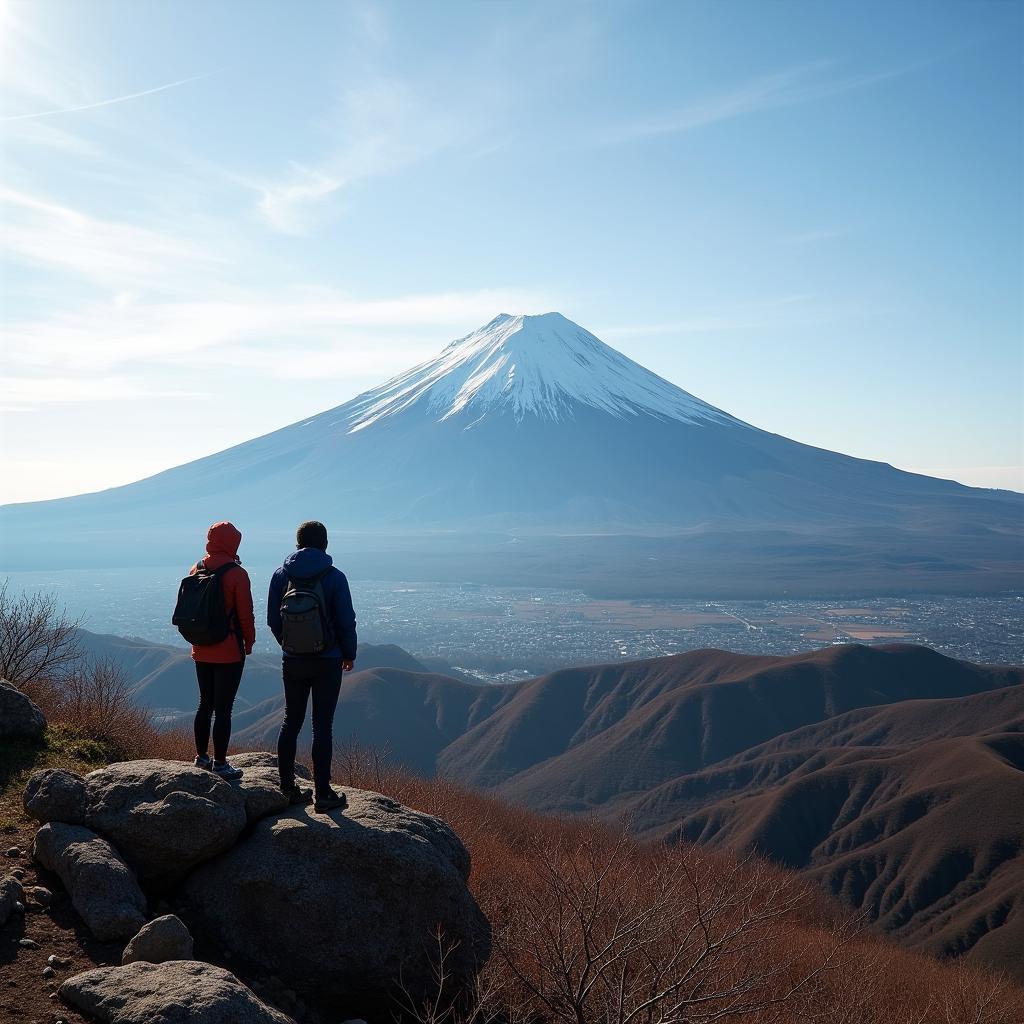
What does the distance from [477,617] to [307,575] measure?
152 meters

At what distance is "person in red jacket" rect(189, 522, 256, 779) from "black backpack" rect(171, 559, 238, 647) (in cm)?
5

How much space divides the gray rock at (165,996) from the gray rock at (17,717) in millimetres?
3600

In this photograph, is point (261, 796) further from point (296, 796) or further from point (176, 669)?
point (176, 669)

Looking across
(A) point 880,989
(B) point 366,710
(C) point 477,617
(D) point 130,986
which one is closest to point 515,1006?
(D) point 130,986

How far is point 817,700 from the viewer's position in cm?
7619

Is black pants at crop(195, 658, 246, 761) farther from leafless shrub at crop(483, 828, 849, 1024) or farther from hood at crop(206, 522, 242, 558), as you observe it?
leafless shrub at crop(483, 828, 849, 1024)

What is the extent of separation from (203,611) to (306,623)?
0.84m

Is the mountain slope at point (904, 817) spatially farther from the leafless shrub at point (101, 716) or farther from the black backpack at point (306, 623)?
the black backpack at point (306, 623)

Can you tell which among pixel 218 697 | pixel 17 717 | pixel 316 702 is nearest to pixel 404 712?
pixel 17 717

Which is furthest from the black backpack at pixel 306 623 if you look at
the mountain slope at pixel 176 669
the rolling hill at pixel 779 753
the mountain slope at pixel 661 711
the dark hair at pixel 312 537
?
the mountain slope at pixel 176 669

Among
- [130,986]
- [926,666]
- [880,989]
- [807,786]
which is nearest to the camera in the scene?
[130,986]

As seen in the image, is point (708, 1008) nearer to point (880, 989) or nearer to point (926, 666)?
point (880, 989)

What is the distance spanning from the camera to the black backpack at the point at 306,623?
6.26 meters

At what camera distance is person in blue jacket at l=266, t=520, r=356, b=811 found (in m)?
6.37
